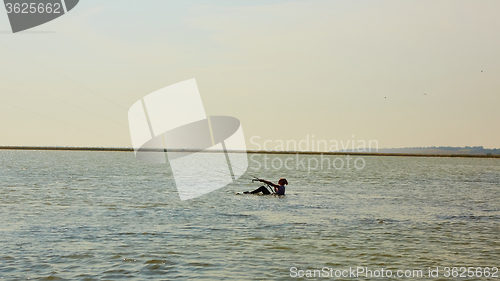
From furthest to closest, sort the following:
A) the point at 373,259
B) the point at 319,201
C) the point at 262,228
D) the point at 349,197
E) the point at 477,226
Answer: the point at 349,197
the point at 319,201
the point at 477,226
the point at 262,228
the point at 373,259

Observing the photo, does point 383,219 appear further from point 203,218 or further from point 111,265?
point 111,265

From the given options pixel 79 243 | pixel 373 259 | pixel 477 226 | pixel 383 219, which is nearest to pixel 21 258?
pixel 79 243

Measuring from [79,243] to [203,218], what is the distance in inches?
293

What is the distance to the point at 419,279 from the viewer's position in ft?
42.8

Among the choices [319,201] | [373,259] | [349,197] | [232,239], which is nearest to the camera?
[373,259]

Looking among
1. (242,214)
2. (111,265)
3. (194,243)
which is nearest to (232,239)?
(194,243)

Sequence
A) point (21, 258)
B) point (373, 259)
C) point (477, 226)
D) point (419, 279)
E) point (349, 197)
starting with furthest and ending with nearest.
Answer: point (349, 197) → point (477, 226) → point (373, 259) → point (21, 258) → point (419, 279)

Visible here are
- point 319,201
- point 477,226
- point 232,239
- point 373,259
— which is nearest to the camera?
point 373,259

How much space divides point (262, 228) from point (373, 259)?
6.15 m

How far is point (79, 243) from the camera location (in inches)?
643

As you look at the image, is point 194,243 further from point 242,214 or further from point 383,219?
point 383,219

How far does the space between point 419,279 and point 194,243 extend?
7.68 metres

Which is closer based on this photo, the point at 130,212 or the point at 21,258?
the point at 21,258

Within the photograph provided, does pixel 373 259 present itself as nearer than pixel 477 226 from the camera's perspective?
Yes
